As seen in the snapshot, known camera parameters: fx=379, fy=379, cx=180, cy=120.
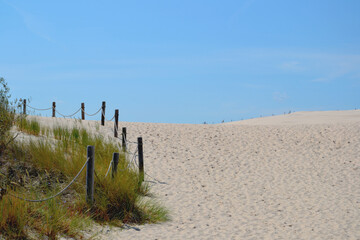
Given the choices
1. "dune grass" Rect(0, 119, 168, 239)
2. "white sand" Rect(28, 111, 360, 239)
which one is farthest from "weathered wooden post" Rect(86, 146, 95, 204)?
"white sand" Rect(28, 111, 360, 239)

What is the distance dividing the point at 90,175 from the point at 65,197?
1.03 metres

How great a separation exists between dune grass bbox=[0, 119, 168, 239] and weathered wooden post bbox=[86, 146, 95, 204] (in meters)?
0.10

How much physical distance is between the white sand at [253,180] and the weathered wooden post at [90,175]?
2.63ft

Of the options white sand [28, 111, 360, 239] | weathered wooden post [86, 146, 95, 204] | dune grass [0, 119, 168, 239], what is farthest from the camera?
white sand [28, 111, 360, 239]

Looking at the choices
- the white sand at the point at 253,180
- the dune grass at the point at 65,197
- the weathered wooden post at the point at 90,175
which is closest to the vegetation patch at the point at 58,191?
the dune grass at the point at 65,197

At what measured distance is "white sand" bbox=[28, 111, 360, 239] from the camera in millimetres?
7414

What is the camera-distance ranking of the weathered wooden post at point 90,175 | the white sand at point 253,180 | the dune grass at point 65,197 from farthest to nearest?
the white sand at point 253,180, the weathered wooden post at point 90,175, the dune grass at point 65,197

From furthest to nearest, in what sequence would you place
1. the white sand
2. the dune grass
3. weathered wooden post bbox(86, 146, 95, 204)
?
the white sand < weathered wooden post bbox(86, 146, 95, 204) < the dune grass

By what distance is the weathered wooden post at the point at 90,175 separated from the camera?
661cm

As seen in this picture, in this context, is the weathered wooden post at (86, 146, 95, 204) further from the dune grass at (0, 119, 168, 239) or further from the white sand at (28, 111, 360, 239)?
the white sand at (28, 111, 360, 239)

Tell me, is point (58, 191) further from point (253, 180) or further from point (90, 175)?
point (253, 180)

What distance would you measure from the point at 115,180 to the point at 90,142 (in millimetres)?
2940

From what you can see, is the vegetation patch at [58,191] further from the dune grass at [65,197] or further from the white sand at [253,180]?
the white sand at [253,180]

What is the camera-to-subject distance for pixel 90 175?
21.8 feet
